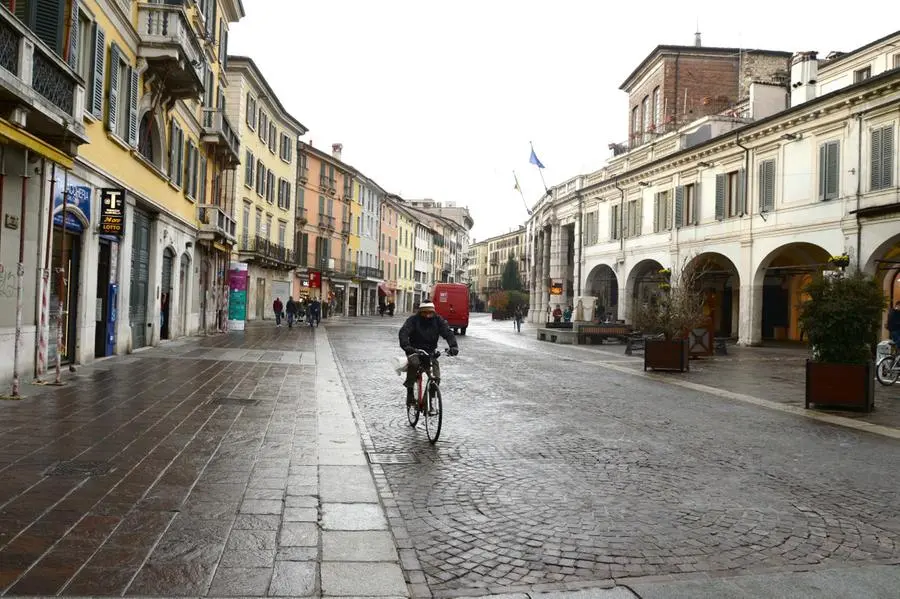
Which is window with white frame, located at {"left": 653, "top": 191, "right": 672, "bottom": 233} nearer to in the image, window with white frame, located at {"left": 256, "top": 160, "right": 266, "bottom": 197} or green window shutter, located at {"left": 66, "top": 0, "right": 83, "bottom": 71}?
window with white frame, located at {"left": 256, "top": 160, "right": 266, "bottom": 197}

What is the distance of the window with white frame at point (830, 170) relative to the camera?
23875 millimetres

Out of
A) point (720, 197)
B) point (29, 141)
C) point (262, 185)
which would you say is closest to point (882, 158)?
point (720, 197)

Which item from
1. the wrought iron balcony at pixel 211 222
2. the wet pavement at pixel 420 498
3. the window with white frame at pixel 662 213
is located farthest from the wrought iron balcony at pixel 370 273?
the wet pavement at pixel 420 498

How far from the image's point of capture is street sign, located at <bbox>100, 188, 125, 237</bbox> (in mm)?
14250

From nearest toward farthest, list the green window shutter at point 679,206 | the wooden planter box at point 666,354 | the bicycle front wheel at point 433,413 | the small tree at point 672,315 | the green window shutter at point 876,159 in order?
1. the bicycle front wheel at point 433,413
2. the wooden planter box at point 666,354
3. the small tree at point 672,315
4. the green window shutter at point 876,159
5. the green window shutter at point 679,206

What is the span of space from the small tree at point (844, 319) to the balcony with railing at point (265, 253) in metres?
34.2

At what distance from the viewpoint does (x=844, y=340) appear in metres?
11.3

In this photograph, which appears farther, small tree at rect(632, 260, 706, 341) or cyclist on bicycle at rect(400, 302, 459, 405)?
small tree at rect(632, 260, 706, 341)

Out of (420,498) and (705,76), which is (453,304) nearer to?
(705,76)

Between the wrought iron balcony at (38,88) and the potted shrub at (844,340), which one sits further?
the potted shrub at (844,340)

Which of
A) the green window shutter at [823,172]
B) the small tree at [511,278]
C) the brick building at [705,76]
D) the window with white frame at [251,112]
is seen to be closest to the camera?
the green window shutter at [823,172]

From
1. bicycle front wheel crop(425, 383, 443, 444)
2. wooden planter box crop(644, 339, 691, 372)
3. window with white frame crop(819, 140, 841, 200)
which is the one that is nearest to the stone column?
window with white frame crop(819, 140, 841, 200)

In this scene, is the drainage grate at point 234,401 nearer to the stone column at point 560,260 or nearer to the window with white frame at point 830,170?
the window with white frame at point 830,170

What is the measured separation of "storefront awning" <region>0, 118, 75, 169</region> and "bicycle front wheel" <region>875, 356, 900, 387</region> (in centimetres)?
1574
